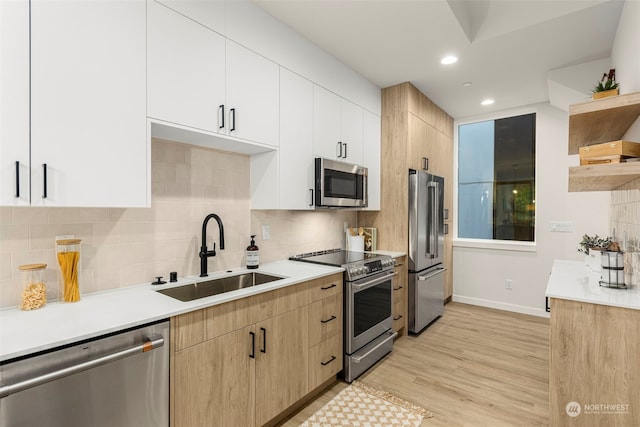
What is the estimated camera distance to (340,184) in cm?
287

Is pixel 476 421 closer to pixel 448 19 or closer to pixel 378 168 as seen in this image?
pixel 378 168

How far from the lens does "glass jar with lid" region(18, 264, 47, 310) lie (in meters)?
1.40

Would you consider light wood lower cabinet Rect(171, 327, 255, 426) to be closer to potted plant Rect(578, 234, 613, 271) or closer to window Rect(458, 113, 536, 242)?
potted plant Rect(578, 234, 613, 271)

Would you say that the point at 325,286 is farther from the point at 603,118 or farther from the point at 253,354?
the point at 603,118

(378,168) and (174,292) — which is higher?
(378,168)

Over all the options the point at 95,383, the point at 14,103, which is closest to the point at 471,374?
the point at 95,383

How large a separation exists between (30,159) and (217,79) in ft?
3.39

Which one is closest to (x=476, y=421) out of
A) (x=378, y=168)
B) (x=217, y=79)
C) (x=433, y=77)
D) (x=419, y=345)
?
(x=419, y=345)

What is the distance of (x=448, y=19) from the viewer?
228 cm

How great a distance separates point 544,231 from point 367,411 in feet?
10.9

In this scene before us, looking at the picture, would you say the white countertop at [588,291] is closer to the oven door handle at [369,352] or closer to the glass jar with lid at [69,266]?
the oven door handle at [369,352]

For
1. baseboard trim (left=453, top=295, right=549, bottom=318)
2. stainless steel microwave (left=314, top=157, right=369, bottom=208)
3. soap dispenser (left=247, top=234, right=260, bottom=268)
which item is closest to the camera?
soap dispenser (left=247, top=234, right=260, bottom=268)

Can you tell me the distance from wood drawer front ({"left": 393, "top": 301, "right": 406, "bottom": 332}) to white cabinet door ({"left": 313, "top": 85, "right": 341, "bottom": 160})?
1.63m

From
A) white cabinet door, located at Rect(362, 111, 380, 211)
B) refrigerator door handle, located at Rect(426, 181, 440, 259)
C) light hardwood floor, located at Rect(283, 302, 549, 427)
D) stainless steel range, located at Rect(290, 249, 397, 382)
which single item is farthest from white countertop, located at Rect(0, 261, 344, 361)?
→ refrigerator door handle, located at Rect(426, 181, 440, 259)
